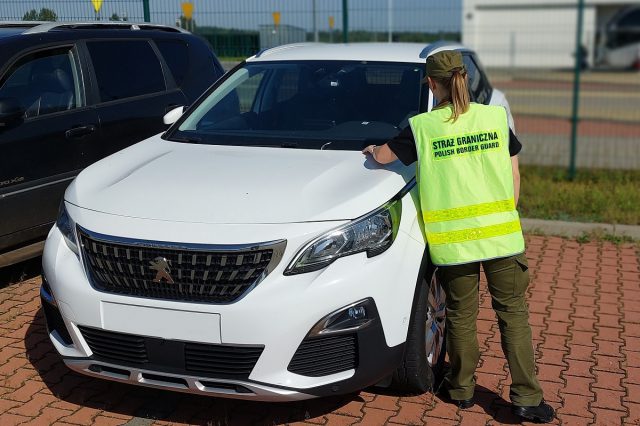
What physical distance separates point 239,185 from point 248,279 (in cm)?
61

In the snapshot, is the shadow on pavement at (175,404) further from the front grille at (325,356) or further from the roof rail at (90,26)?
the roof rail at (90,26)

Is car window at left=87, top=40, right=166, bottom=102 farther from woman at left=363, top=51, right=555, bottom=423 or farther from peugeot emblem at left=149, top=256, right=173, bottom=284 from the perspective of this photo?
woman at left=363, top=51, right=555, bottom=423

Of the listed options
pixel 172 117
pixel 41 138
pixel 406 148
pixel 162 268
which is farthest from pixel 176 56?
pixel 162 268

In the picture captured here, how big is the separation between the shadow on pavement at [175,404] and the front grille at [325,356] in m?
0.61

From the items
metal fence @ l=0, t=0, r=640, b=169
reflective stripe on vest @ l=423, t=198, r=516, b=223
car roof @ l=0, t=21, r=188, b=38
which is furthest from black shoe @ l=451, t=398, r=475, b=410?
metal fence @ l=0, t=0, r=640, b=169

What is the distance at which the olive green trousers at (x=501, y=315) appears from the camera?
3770mm

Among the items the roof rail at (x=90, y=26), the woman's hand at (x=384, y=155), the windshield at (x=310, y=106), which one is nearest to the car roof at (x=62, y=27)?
the roof rail at (x=90, y=26)

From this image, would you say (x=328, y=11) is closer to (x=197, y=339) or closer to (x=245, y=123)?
(x=245, y=123)

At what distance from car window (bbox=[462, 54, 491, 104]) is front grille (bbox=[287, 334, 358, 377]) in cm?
307

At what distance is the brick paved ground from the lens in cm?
397

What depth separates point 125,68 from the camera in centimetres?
652

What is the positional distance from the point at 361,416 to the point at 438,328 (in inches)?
24.5

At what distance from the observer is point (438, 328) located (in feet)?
13.7

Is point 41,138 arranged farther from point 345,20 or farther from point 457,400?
point 345,20
